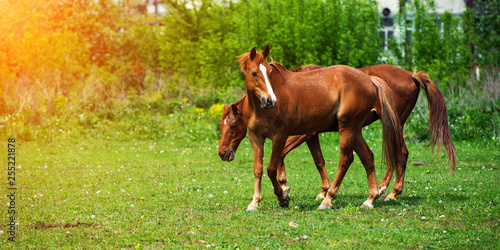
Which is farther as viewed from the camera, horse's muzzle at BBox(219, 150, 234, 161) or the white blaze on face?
horse's muzzle at BBox(219, 150, 234, 161)

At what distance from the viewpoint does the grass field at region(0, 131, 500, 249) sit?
223 inches

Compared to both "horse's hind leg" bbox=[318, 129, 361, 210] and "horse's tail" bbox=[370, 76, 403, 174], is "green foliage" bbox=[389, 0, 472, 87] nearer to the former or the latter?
"horse's tail" bbox=[370, 76, 403, 174]

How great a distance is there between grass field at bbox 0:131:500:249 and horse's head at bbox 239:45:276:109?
58.9 inches

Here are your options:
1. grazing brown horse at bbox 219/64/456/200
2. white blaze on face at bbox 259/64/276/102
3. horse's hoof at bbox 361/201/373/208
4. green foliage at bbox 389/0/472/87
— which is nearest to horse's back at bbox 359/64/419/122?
grazing brown horse at bbox 219/64/456/200

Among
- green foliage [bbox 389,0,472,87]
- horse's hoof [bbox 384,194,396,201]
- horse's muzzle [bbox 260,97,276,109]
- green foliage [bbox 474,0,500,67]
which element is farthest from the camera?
green foliage [bbox 474,0,500,67]

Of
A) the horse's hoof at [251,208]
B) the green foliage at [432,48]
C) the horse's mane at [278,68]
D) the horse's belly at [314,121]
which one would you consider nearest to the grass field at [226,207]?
the horse's hoof at [251,208]

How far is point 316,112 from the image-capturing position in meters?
7.14

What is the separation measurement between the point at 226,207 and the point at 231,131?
112 centimetres

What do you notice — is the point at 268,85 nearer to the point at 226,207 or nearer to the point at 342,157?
the point at 342,157

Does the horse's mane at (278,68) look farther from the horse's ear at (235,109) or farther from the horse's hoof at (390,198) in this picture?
the horse's hoof at (390,198)

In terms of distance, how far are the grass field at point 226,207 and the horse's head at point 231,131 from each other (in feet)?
2.39

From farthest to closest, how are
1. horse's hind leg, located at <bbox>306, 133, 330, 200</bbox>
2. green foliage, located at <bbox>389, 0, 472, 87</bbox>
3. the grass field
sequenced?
green foliage, located at <bbox>389, 0, 472, 87</bbox> → horse's hind leg, located at <bbox>306, 133, 330, 200</bbox> → the grass field

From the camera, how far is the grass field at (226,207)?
5668mm

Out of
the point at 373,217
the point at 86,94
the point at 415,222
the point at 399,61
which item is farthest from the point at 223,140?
the point at 399,61
